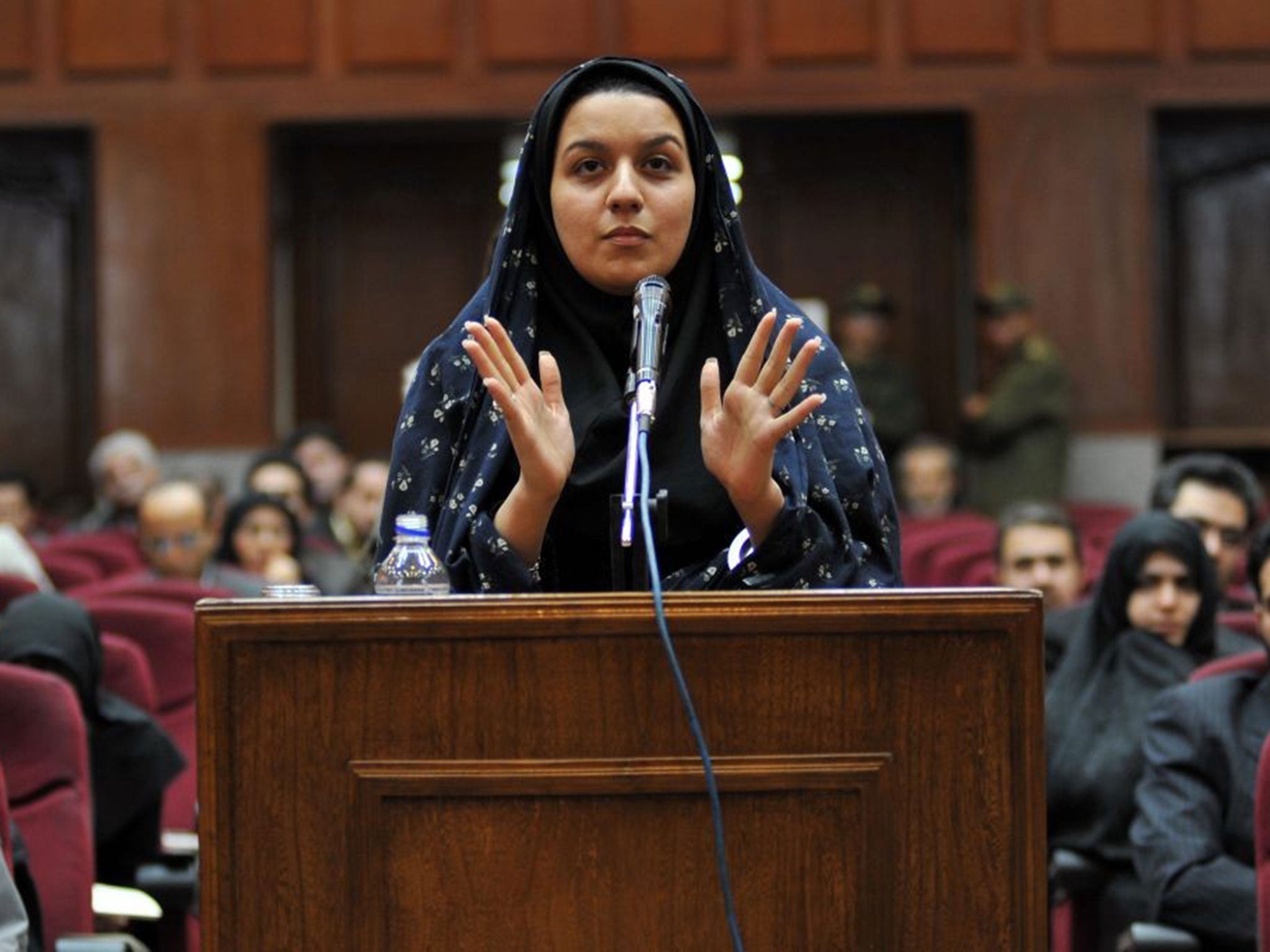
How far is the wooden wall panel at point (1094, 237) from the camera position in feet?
36.4

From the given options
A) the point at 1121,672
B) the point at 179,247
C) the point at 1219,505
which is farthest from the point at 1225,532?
the point at 179,247

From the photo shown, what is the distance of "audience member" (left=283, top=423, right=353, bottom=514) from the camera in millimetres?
10078

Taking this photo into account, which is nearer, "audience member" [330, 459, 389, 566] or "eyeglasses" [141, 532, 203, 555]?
"eyeglasses" [141, 532, 203, 555]

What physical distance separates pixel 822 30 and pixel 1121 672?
21.8ft

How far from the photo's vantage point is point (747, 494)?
256 cm

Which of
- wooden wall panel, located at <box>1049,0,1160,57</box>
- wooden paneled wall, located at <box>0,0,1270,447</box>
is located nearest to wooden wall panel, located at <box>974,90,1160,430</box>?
wooden paneled wall, located at <box>0,0,1270,447</box>

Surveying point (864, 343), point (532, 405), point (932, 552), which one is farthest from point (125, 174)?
point (532, 405)

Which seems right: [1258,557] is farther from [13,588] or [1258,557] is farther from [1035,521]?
[13,588]

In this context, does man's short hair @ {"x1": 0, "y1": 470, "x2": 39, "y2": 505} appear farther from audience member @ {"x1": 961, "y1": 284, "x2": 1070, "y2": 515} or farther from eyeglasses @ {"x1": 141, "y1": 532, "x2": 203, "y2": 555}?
audience member @ {"x1": 961, "y1": 284, "x2": 1070, "y2": 515}

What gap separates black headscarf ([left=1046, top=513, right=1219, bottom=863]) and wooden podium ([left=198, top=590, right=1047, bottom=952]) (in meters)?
2.60

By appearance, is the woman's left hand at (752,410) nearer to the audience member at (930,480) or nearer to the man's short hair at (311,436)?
the audience member at (930,480)

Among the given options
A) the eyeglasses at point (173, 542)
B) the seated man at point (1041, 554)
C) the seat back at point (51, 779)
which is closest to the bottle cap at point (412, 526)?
the seat back at point (51, 779)

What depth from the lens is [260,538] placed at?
759cm

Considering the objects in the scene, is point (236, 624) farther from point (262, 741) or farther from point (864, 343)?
point (864, 343)
